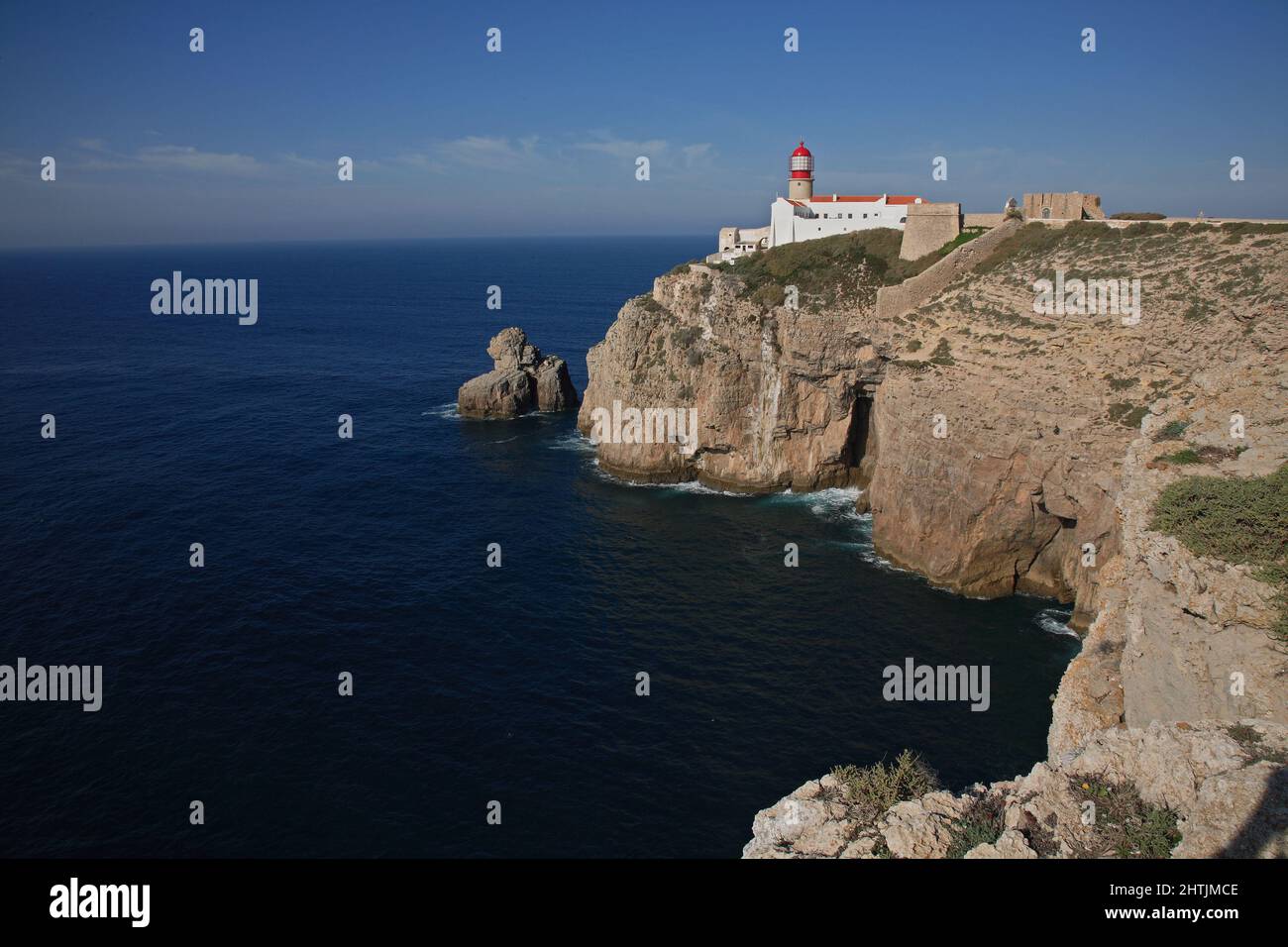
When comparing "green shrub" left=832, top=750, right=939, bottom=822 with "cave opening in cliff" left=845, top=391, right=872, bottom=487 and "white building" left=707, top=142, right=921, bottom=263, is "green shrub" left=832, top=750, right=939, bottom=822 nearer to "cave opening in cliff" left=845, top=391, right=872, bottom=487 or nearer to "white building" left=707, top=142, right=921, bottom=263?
"cave opening in cliff" left=845, top=391, right=872, bottom=487

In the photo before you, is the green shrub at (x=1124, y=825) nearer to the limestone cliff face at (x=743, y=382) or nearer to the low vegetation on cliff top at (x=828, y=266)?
the limestone cliff face at (x=743, y=382)

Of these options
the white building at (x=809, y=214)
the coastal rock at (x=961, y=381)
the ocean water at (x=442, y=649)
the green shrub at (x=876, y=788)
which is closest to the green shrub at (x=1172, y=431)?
the coastal rock at (x=961, y=381)

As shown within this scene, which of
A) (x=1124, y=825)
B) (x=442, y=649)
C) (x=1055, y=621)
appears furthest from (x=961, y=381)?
(x=1124, y=825)

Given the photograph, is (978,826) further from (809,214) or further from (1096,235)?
(809,214)

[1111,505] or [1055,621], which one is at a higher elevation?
[1111,505]
